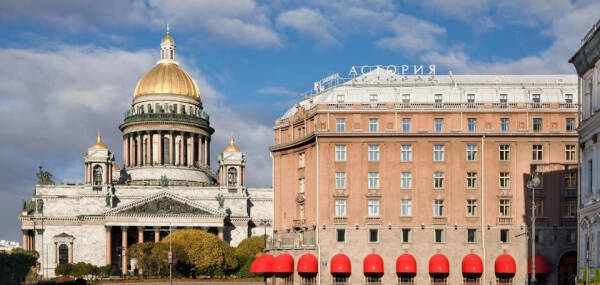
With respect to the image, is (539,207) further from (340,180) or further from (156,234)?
(156,234)

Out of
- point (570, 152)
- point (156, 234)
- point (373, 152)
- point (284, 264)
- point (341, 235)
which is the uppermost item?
point (373, 152)

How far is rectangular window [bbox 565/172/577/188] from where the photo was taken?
9525cm

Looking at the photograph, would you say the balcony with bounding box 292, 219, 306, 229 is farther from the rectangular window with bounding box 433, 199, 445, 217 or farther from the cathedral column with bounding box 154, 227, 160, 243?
the cathedral column with bounding box 154, 227, 160, 243

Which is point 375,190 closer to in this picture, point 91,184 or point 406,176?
point 406,176

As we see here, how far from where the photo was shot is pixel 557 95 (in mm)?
99812

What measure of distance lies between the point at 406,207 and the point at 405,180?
2678 mm

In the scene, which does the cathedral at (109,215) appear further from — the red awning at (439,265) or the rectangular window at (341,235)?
the red awning at (439,265)

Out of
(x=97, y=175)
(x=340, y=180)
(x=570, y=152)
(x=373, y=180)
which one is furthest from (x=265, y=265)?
(x=97, y=175)

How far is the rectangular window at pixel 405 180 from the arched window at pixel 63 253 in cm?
10456

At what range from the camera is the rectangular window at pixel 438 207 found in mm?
96938

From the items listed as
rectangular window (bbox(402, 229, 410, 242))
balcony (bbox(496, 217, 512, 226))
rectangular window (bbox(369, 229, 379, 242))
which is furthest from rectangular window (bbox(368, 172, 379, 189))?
balcony (bbox(496, 217, 512, 226))

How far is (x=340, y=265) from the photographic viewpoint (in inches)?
3708

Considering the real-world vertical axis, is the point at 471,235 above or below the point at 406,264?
above

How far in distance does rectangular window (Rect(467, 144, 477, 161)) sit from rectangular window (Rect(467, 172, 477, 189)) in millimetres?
1473
